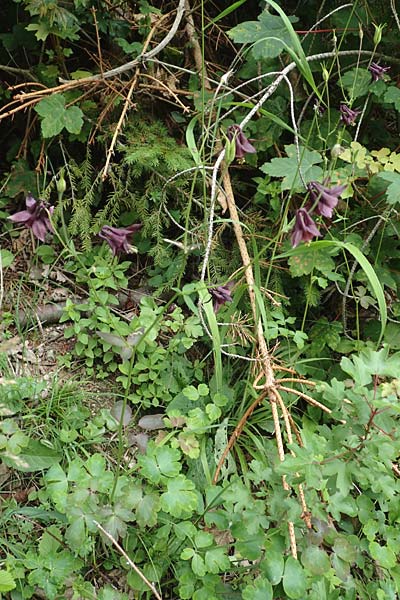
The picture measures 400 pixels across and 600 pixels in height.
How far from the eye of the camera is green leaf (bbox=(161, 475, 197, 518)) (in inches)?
62.2

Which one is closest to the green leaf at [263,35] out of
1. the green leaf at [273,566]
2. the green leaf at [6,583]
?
the green leaf at [273,566]

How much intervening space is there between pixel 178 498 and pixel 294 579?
0.35 metres

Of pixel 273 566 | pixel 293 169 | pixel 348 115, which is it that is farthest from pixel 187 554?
pixel 348 115

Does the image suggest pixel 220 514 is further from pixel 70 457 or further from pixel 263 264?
pixel 263 264

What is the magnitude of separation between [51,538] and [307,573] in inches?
26.9

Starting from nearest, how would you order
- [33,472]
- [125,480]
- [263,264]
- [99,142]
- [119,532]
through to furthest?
[119,532]
[125,480]
[33,472]
[263,264]
[99,142]

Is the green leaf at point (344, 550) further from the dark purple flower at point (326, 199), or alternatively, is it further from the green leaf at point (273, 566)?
the dark purple flower at point (326, 199)

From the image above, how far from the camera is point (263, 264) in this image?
2.31m

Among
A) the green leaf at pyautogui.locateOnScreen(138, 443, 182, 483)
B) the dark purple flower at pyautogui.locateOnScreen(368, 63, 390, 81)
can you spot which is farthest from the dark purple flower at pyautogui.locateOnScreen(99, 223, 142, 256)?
the dark purple flower at pyautogui.locateOnScreen(368, 63, 390, 81)

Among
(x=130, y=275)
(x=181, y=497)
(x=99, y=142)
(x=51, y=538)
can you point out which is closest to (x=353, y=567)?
(x=181, y=497)

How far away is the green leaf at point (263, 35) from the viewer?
2.13m

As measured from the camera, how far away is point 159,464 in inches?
64.9

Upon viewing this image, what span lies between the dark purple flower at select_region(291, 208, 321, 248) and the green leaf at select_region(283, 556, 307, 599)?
29.9 inches

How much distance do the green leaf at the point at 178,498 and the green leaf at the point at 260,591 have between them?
254 mm
